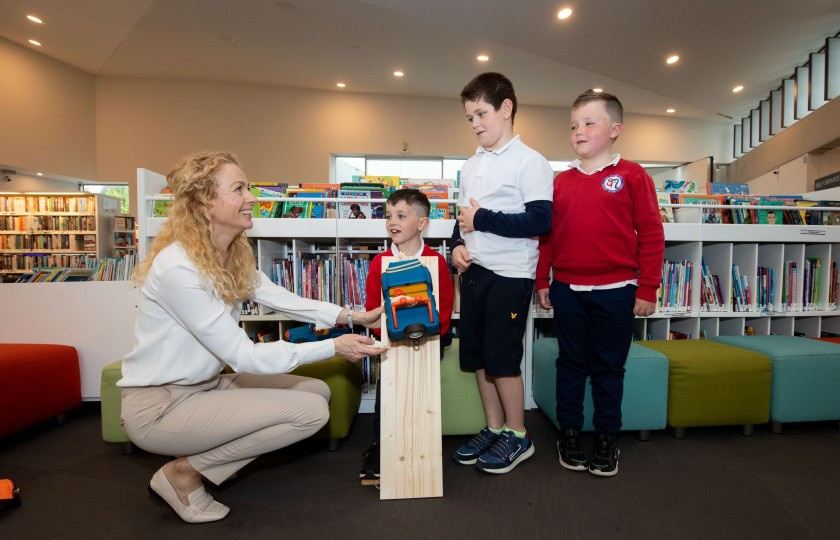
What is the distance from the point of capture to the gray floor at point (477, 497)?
1.43 metres

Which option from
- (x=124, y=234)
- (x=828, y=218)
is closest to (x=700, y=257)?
(x=828, y=218)

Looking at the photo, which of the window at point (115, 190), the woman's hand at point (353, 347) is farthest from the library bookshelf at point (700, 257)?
the window at point (115, 190)

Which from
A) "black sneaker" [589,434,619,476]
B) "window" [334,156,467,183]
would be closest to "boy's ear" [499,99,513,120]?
"black sneaker" [589,434,619,476]

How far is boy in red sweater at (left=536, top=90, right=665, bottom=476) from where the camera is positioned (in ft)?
5.78

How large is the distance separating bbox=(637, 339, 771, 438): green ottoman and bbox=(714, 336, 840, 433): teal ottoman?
6 cm

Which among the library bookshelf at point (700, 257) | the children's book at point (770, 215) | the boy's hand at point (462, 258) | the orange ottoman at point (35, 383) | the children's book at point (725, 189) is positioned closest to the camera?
the boy's hand at point (462, 258)

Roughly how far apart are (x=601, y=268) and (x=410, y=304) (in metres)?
0.83

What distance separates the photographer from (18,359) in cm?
216

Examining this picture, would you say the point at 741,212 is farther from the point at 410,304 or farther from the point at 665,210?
the point at 410,304

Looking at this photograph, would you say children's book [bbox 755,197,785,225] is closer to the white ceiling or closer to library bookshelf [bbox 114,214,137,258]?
the white ceiling

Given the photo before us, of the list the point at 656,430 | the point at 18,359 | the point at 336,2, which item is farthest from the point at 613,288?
the point at 336,2

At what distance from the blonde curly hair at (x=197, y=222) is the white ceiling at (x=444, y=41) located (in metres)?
4.56

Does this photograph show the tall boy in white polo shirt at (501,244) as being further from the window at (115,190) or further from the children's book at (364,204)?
the window at (115,190)

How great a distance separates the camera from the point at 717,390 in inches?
82.8
